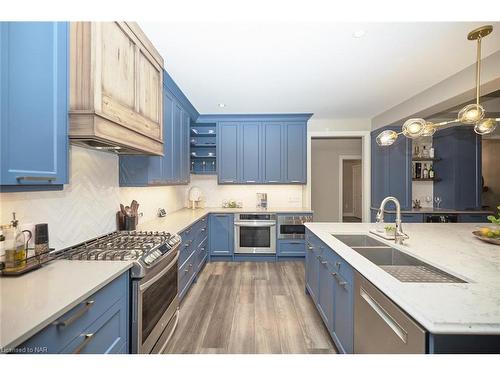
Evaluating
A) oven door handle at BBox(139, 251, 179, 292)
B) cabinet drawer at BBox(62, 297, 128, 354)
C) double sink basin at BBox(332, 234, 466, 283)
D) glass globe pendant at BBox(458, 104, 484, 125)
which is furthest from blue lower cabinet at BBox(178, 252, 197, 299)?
glass globe pendant at BBox(458, 104, 484, 125)

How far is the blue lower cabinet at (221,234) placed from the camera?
4.04 m

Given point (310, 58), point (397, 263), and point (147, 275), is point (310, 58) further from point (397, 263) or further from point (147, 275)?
point (147, 275)

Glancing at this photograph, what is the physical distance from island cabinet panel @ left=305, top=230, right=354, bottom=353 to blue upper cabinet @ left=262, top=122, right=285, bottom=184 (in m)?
2.06

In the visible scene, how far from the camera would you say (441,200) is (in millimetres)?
4395

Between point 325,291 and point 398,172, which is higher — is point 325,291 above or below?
below

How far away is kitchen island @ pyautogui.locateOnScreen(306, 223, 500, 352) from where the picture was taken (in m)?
0.81

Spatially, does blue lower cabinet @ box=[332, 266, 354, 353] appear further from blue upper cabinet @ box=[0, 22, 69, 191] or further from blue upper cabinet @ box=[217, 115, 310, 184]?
blue upper cabinet @ box=[217, 115, 310, 184]

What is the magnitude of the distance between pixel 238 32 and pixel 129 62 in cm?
91

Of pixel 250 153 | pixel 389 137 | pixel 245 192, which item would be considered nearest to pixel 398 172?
pixel 389 137

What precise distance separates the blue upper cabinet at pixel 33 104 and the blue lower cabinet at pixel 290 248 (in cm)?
332

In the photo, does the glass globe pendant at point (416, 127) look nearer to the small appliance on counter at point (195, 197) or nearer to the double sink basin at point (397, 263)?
the double sink basin at point (397, 263)

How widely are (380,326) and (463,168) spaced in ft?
14.5

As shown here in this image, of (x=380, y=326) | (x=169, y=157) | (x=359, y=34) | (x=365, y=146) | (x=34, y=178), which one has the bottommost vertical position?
(x=380, y=326)

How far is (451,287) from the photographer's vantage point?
41.4 inches
